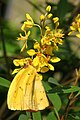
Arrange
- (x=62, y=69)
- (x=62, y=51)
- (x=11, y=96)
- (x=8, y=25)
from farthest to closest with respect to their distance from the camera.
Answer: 1. (x=8, y=25)
2. (x=62, y=69)
3. (x=62, y=51)
4. (x=11, y=96)

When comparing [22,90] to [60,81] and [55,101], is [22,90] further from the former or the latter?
[60,81]

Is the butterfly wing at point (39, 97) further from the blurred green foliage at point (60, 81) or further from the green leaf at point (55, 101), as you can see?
the green leaf at point (55, 101)

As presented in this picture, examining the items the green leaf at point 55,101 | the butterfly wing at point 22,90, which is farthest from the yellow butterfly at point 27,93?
the green leaf at point 55,101

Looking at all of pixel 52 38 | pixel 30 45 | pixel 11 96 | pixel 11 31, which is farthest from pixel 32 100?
pixel 11 31

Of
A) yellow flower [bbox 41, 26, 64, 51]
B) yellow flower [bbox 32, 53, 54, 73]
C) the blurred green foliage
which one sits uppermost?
yellow flower [bbox 41, 26, 64, 51]

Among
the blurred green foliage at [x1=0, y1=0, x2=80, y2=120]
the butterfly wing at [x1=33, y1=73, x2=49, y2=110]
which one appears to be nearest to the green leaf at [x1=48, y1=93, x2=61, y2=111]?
the blurred green foliage at [x1=0, y1=0, x2=80, y2=120]

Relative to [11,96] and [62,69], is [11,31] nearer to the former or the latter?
[62,69]

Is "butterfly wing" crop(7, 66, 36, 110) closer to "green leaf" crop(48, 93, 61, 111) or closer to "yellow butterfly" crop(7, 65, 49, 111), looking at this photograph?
"yellow butterfly" crop(7, 65, 49, 111)
